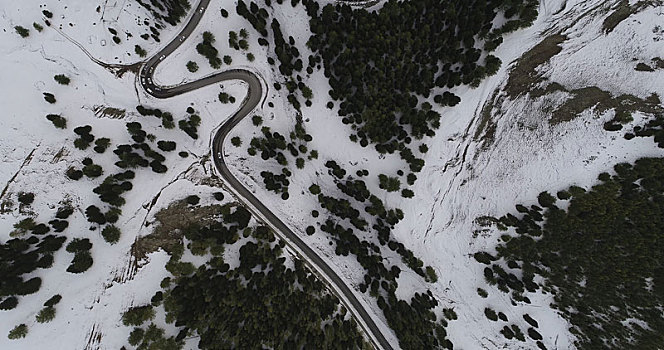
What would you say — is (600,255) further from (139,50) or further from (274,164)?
(139,50)

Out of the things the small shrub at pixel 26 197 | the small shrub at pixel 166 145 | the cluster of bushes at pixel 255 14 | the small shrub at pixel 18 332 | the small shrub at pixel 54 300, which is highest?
the cluster of bushes at pixel 255 14

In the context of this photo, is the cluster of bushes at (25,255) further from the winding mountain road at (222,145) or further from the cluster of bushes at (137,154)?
the winding mountain road at (222,145)

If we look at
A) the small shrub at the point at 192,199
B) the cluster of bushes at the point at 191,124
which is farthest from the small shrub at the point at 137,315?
the cluster of bushes at the point at 191,124

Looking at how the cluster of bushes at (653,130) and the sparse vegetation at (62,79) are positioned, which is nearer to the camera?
the cluster of bushes at (653,130)

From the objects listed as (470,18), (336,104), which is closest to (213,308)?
(336,104)

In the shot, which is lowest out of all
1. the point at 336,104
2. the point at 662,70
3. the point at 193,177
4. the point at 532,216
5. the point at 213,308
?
the point at 213,308

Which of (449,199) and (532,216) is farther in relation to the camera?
(449,199)

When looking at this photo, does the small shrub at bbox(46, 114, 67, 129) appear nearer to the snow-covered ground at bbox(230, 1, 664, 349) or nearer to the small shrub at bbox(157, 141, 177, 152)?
the small shrub at bbox(157, 141, 177, 152)

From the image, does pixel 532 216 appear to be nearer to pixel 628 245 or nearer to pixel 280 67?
pixel 628 245
